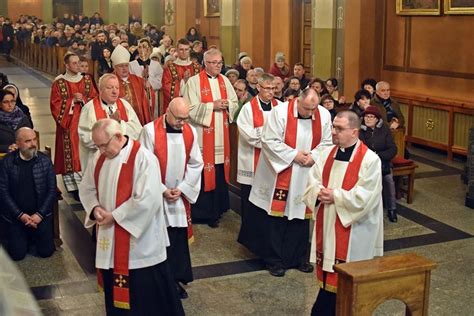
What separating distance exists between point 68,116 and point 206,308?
3811 mm

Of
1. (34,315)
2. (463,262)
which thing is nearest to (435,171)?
(463,262)

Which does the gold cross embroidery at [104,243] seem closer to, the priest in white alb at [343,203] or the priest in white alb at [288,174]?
the priest in white alb at [343,203]

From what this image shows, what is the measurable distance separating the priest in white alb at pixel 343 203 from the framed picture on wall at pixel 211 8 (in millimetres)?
17016

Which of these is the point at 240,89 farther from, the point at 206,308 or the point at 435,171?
the point at 206,308

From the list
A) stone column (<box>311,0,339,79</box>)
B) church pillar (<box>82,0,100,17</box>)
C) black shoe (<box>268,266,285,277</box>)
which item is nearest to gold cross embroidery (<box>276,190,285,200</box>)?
black shoe (<box>268,266,285,277</box>)

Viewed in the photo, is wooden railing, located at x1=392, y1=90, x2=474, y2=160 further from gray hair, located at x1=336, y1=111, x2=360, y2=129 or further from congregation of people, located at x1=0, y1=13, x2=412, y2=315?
gray hair, located at x1=336, y1=111, x2=360, y2=129

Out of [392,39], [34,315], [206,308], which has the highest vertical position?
[392,39]

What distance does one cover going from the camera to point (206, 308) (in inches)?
239

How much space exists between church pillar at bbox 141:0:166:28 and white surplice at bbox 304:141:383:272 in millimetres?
27666

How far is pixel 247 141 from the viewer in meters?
7.43

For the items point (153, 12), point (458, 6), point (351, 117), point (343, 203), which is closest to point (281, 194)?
point (343, 203)

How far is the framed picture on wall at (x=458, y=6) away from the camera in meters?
11.6

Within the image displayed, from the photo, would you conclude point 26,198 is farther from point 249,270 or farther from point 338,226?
point 338,226

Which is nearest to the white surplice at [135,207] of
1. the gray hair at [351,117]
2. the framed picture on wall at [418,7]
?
the gray hair at [351,117]
